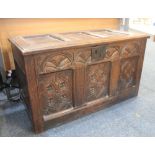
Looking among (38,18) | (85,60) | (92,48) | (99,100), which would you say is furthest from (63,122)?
(38,18)

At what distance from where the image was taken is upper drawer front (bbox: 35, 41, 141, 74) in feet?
3.97

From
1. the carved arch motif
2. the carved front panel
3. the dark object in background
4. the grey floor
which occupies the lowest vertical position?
the grey floor

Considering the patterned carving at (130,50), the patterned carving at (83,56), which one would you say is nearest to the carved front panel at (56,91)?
the patterned carving at (83,56)

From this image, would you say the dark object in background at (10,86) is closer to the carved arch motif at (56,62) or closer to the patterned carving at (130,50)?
the carved arch motif at (56,62)

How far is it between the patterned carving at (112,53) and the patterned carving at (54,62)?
14.3 inches

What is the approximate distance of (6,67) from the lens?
2082 millimetres

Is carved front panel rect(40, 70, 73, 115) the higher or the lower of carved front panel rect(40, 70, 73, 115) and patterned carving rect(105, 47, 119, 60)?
the lower

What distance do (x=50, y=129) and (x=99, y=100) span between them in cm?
55

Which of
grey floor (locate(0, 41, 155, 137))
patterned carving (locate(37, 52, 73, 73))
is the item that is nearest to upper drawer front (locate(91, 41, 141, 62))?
patterned carving (locate(37, 52, 73, 73))

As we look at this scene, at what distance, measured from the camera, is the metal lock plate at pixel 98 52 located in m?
1.38

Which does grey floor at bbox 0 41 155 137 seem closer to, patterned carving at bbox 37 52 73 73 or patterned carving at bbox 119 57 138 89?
patterned carving at bbox 119 57 138 89

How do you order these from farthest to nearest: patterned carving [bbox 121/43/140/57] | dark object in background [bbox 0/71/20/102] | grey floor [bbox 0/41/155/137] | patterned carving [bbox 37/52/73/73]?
dark object in background [bbox 0/71/20/102], patterned carving [bbox 121/43/140/57], grey floor [bbox 0/41/155/137], patterned carving [bbox 37/52/73/73]
